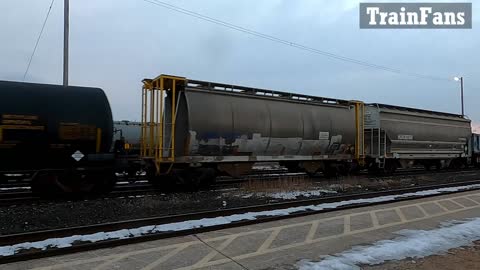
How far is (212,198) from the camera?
499 inches

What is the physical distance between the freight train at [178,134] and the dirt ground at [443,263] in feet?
29.2

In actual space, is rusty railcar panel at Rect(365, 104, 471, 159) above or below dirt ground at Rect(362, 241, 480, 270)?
above

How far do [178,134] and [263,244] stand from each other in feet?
26.1

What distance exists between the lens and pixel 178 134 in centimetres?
1439

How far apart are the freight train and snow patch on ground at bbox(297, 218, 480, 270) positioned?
7903 millimetres

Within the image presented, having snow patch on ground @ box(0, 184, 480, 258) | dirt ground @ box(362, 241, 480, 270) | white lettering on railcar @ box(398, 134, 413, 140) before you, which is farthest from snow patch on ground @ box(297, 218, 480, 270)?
white lettering on railcar @ box(398, 134, 413, 140)

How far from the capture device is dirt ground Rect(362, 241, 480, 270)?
5902mm

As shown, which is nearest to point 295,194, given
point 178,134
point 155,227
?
point 178,134

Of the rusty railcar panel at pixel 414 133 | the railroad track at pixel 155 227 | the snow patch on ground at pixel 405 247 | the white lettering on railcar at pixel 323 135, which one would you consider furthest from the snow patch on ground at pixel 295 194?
the rusty railcar panel at pixel 414 133

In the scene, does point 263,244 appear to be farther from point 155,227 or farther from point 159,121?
point 159,121

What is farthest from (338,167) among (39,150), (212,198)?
(39,150)

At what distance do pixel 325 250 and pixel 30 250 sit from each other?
15.0 feet

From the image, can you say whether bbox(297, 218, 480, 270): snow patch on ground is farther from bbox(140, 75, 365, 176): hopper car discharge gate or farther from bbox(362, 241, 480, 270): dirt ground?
bbox(140, 75, 365, 176): hopper car discharge gate

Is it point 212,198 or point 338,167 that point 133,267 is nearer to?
point 212,198
